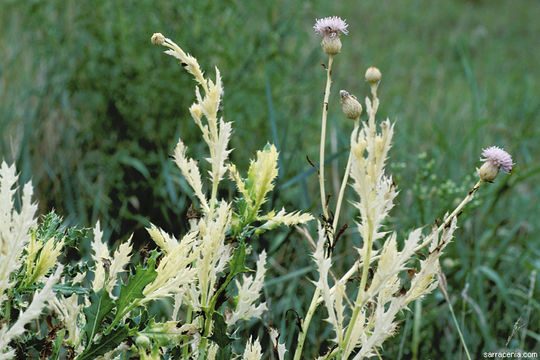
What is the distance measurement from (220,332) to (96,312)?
16 cm

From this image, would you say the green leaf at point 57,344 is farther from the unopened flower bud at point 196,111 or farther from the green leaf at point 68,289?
the unopened flower bud at point 196,111

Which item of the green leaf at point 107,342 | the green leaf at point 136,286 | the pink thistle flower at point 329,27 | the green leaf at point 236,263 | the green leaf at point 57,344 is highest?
the pink thistle flower at point 329,27

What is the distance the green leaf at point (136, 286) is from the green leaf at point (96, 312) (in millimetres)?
15

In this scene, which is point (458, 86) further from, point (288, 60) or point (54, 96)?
point (54, 96)

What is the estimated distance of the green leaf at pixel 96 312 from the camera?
0.70 m

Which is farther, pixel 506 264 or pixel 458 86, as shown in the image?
pixel 458 86

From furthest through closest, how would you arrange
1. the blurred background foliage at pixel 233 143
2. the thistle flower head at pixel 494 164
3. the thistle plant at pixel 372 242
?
1. the blurred background foliage at pixel 233 143
2. the thistle flower head at pixel 494 164
3. the thistle plant at pixel 372 242

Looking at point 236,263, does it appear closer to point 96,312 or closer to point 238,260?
point 238,260

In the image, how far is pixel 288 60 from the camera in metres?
2.60

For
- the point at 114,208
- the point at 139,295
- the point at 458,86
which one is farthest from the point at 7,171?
the point at 458,86

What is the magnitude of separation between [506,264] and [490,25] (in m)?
5.87

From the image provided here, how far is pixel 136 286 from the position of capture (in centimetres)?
69

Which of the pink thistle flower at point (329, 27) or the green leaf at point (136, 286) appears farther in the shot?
the pink thistle flower at point (329, 27)

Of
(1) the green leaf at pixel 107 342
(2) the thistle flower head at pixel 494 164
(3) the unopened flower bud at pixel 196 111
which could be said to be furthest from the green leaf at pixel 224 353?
(2) the thistle flower head at pixel 494 164
